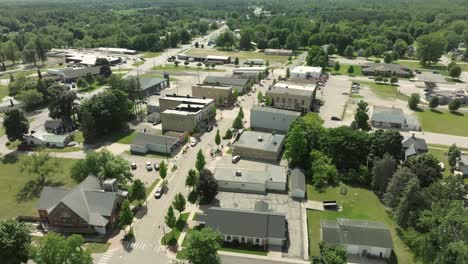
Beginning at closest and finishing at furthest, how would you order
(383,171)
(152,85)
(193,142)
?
(383,171)
(193,142)
(152,85)

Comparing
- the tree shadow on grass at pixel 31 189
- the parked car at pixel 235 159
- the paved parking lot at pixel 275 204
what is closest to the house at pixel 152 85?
the parked car at pixel 235 159

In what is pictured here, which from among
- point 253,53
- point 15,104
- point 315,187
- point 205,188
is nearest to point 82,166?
point 205,188

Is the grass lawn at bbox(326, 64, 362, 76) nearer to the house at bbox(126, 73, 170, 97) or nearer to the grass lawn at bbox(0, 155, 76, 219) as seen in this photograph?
the house at bbox(126, 73, 170, 97)

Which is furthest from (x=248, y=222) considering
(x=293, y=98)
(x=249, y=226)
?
(x=293, y=98)

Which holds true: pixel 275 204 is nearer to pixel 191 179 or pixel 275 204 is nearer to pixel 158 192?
pixel 191 179

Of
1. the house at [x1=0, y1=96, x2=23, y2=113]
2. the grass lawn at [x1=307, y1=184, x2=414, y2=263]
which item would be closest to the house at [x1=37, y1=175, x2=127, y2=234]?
the grass lawn at [x1=307, y1=184, x2=414, y2=263]

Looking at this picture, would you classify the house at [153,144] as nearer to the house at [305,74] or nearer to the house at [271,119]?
the house at [271,119]

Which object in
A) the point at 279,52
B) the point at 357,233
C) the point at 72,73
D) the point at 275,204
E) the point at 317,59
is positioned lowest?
the point at 275,204
